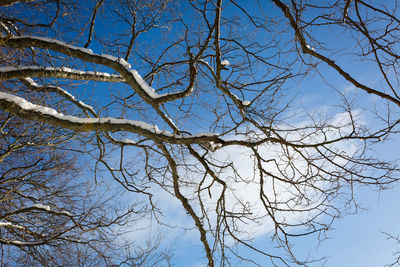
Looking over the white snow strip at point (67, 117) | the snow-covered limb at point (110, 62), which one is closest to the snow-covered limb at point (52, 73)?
the snow-covered limb at point (110, 62)

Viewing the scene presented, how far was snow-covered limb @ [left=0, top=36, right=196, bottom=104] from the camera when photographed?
4.07 meters

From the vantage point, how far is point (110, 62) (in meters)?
4.24

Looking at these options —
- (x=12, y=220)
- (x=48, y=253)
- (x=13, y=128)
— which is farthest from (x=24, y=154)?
(x=48, y=253)

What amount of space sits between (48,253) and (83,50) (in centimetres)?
421

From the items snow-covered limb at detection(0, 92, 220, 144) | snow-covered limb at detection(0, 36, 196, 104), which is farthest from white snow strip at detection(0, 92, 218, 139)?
snow-covered limb at detection(0, 36, 196, 104)

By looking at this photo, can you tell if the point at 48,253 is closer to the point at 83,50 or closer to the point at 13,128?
the point at 13,128

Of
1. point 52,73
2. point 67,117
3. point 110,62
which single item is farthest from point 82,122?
point 52,73

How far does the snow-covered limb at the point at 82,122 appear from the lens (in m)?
3.29

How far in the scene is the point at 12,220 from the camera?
599 cm

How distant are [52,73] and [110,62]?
0.87 metres

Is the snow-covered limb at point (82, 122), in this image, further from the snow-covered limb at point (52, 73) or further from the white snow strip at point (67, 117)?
the snow-covered limb at point (52, 73)

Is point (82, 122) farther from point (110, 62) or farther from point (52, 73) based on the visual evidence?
point (52, 73)

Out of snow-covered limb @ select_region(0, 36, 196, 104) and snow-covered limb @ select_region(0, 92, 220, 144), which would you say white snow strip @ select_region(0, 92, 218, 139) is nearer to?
snow-covered limb @ select_region(0, 92, 220, 144)

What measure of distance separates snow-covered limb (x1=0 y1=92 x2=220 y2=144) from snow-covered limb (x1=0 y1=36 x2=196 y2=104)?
63cm
